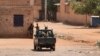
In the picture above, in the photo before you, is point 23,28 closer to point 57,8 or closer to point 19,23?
point 19,23

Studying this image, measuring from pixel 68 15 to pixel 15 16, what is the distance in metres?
39.6

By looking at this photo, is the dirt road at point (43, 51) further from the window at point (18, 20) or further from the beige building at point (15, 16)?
the window at point (18, 20)

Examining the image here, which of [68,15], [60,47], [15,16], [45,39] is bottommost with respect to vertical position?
[60,47]

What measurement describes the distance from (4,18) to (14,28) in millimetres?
1578

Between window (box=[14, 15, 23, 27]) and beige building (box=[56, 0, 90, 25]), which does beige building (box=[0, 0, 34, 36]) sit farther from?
beige building (box=[56, 0, 90, 25])

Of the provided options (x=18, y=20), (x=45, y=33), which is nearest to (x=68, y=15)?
(x=18, y=20)

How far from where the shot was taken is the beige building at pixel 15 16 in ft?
147

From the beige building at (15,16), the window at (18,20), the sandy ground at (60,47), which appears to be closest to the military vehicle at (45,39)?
the sandy ground at (60,47)

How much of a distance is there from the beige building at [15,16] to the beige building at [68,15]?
26443 mm

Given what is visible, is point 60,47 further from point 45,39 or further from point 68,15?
point 68,15

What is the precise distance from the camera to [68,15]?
3305 inches

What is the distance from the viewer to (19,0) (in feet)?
148

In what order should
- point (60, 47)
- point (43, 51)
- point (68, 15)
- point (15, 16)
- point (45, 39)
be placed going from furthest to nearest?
1. point (68, 15)
2. point (15, 16)
3. point (60, 47)
4. point (43, 51)
5. point (45, 39)

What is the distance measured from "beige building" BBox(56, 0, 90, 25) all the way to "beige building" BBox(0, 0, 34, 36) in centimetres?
2644
